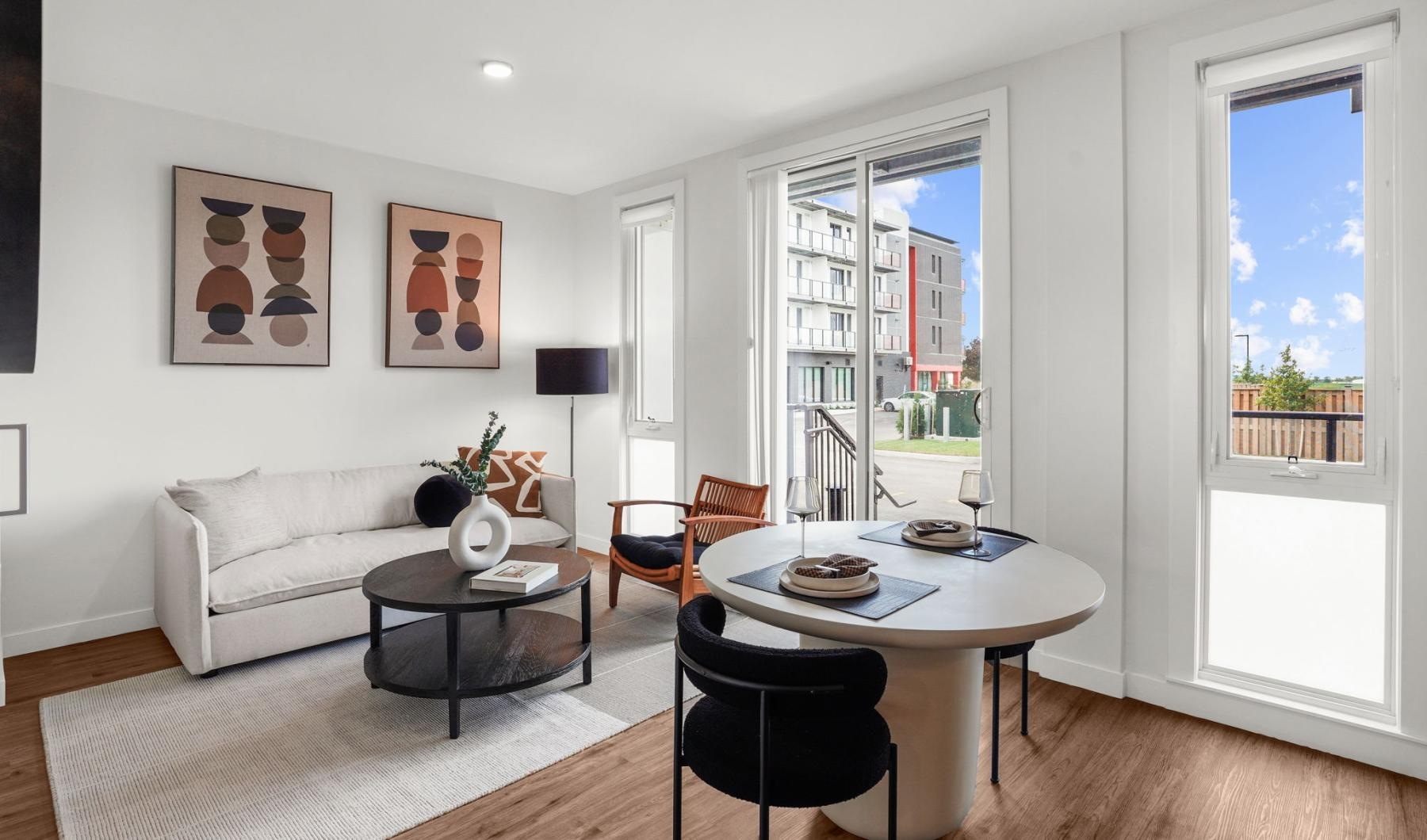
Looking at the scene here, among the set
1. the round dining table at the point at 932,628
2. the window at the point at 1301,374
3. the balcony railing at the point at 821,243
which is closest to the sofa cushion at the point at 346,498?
the balcony railing at the point at 821,243

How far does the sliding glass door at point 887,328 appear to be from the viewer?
359 centimetres

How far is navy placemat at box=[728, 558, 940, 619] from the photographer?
1699 mm

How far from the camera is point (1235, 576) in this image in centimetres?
289

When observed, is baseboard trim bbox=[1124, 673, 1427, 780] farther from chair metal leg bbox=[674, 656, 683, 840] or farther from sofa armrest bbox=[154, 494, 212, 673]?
sofa armrest bbox=[154, 494, 212, 673]

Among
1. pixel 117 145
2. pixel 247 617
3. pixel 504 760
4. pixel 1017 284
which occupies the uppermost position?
pixel 117 145

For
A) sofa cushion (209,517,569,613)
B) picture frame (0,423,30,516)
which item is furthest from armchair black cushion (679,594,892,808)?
picture frame (0,423,30,516)

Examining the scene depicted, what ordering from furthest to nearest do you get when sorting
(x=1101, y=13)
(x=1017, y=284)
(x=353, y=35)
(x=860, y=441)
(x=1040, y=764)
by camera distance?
(x=860, y=441) < (x=1017, y=284) < (x=353, y=35) < (x=1101, y=13) < (x=1040, y=764)

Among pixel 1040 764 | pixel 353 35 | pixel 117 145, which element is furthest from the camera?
pixel 117 145

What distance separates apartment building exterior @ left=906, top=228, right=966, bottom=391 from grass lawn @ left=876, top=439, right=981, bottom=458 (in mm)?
281

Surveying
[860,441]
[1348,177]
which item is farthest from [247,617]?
[1348,177]

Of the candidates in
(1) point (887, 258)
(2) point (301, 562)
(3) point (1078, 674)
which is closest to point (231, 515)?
(2) point (301, 562)

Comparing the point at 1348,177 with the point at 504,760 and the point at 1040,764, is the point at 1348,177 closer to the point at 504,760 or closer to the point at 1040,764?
the point at 1040,764

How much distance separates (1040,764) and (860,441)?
1.89 meters

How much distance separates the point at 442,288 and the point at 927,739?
4.19 meters
